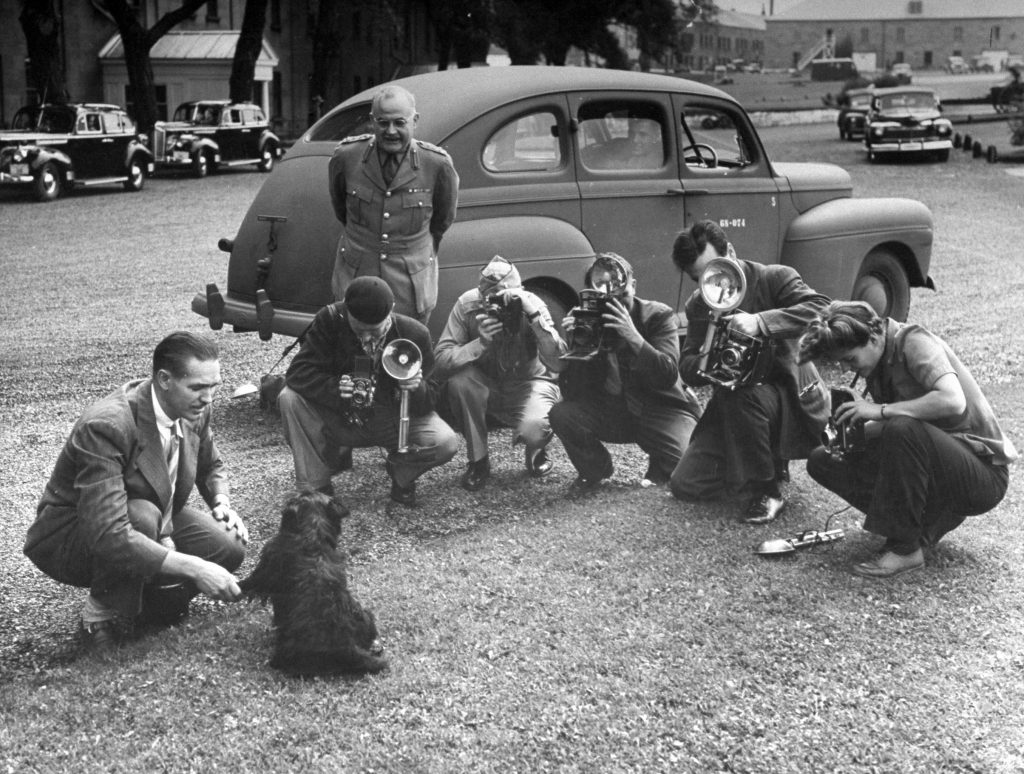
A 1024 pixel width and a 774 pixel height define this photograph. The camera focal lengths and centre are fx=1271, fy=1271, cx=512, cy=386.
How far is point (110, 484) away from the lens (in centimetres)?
403

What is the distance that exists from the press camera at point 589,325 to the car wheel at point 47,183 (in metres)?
16.8

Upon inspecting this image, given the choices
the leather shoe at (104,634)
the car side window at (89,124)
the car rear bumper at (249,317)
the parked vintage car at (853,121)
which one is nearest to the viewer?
the leather shoe at (104,634)

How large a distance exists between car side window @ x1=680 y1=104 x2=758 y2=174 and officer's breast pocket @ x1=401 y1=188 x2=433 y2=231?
225 centimetres

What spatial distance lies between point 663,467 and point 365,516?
4.93 feet

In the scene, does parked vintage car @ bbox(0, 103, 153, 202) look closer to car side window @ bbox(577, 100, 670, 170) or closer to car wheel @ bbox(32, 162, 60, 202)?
car wheel @ bbox(32, 162, 60, 202)

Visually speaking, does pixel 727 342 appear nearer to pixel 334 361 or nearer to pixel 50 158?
pixel 334 361

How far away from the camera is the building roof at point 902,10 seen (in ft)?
334

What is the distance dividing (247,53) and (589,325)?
2667 centimetres

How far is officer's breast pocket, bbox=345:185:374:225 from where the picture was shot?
21.6 ft

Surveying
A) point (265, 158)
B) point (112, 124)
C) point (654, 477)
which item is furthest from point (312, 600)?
point (265, 158)

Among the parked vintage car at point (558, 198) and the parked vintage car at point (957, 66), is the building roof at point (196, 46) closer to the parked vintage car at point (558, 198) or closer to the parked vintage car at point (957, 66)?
the parked vintage car at point (558, 198)

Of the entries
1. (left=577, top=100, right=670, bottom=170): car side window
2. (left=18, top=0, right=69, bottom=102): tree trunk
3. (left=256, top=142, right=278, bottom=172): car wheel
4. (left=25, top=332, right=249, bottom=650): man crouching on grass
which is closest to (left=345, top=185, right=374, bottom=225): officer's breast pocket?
(left=577, top=100, right=670, bottom=170): car side window

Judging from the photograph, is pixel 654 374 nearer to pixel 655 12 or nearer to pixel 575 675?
pixel 575 675

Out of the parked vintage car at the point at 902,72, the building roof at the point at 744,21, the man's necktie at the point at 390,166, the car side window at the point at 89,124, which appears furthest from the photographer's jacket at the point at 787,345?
the building roof at the point at 744,21
